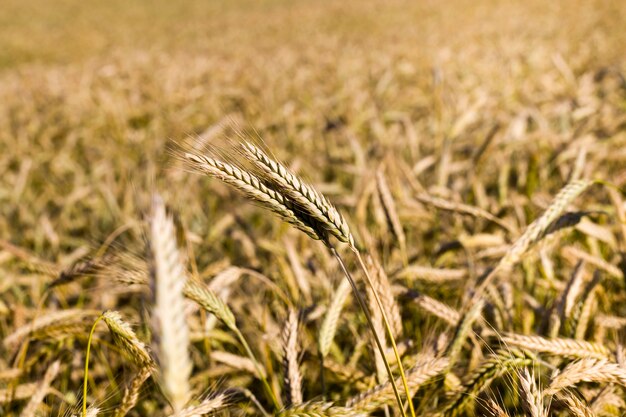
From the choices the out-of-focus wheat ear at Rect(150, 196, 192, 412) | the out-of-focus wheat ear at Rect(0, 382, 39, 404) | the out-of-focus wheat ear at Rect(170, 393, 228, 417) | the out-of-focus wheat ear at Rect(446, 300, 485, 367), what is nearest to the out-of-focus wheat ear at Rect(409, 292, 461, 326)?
the out-of-focus wheat ear at Rect(446, 300, 485, 367)

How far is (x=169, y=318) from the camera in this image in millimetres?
553

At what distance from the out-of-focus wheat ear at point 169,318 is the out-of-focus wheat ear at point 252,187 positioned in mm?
296

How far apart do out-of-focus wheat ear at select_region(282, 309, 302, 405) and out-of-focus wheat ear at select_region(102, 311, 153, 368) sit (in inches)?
12.2

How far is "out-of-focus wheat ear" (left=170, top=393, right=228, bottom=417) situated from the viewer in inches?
36.9

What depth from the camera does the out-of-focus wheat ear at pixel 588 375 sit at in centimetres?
93

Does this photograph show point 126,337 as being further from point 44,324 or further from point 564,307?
point 564,307

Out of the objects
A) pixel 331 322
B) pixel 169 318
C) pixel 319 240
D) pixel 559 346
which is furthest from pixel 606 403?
pixel 169 318

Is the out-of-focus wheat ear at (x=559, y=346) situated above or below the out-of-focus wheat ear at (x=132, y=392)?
below

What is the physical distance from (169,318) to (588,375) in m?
0.83

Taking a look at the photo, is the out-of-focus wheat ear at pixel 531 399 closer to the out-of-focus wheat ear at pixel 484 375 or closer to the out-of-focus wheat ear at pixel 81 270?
the out-of-focus wheat ear at pixel 484 375

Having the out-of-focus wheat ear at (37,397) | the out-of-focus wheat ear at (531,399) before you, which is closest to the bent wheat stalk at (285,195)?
the out-of-focus wheat ear at (531,399)

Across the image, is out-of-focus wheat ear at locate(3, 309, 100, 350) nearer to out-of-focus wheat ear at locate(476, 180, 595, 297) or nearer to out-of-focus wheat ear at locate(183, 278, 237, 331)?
out-of-focus wheat ear at locate(183, 278, 237, 331)

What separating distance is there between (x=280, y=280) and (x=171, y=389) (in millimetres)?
1513

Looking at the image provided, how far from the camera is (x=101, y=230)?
124 inches
